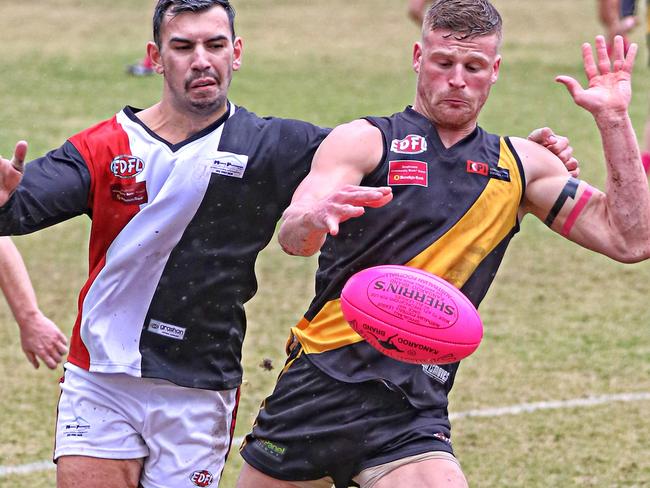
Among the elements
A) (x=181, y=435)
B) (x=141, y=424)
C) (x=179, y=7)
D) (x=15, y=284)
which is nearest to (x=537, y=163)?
(x=179, y=7)

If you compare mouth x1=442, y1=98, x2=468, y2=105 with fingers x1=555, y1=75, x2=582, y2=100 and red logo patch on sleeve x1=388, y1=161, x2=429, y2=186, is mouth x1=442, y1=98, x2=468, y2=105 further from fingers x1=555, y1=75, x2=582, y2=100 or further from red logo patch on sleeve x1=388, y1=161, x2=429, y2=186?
fingers x1=555, y1=75, x2=582, y2=100

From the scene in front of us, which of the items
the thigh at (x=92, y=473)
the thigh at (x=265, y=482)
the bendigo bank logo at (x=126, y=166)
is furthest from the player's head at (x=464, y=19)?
the thigh at (x=92, y=473)

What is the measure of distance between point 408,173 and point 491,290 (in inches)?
237

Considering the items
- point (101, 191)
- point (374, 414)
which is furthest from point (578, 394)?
point (101, 191)

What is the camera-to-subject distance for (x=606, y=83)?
5324 mm

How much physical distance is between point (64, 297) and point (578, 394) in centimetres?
457

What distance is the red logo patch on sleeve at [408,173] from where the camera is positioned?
17.0 feet

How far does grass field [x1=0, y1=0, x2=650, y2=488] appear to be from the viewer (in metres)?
7.84

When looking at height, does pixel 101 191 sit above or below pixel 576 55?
above

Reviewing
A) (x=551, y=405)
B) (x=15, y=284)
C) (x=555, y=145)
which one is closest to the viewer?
(x=555, y=145)

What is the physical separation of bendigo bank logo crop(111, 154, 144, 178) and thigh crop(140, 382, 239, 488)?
906 mm

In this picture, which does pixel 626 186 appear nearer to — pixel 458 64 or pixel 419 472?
pixel 458 64

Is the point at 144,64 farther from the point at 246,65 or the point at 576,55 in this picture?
the point at 576,55

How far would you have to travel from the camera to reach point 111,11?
1051 inches
